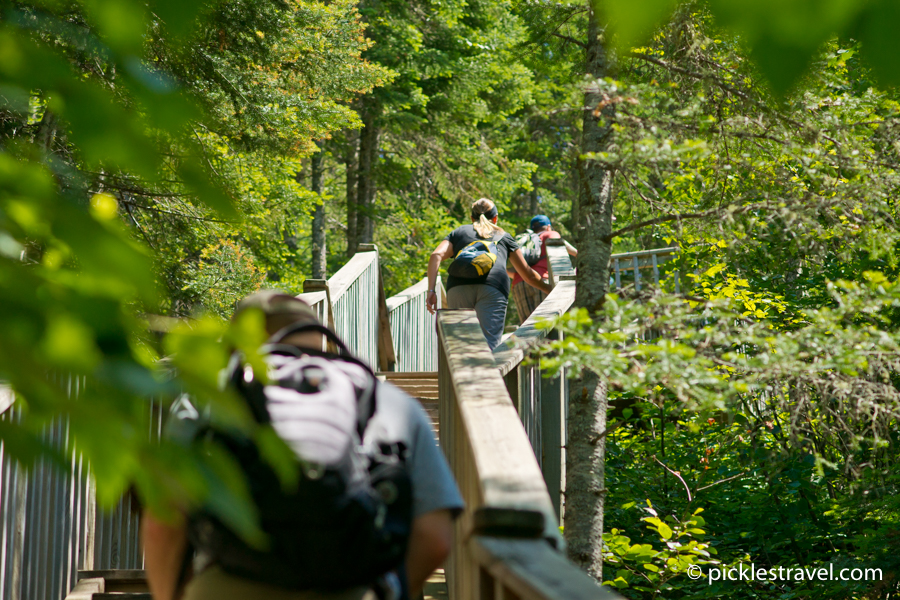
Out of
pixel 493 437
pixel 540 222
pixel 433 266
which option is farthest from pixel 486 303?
pixel 493 437

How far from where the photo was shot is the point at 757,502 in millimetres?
7219

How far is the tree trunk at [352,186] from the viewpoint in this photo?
1739 centimetres

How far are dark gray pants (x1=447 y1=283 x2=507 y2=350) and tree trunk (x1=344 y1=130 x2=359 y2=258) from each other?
10563 millimetres

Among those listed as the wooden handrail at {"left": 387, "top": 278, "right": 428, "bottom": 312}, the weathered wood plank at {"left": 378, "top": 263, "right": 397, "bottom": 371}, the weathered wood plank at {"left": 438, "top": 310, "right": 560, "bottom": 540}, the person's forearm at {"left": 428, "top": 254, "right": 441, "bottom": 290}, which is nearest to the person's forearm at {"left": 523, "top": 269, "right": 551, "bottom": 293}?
the person's forearm at {"left": 428, "top": 254, "right": 441, "bottom": 290}

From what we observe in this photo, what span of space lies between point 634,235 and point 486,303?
133cm

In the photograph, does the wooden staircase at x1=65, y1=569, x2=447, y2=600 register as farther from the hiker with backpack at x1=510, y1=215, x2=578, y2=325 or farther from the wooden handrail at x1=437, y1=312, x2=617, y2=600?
the hiker with backpack at x1=510, y1=215, x2=578, y2=325

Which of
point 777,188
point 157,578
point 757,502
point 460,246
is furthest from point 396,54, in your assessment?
point 157,578

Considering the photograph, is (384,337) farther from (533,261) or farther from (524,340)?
(524,340)

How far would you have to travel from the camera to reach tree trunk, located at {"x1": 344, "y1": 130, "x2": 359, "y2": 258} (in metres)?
17.4

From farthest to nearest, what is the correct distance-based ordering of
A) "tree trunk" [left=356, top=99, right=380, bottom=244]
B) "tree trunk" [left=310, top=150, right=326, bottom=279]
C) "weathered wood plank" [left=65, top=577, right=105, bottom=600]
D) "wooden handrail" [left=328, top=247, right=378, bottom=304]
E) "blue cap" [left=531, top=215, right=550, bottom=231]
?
"tree trunk" [left=356, top=99, right=380, bottom=244]
"tree trunk" [left=310, top=150, right=326, bottom=279]
"blue cap" [left=531, top=215, right=550, bottom=231]
"wooden handrail" [left=328, top=247, right=378, bottom=304]
"weathered wood plank" [left=65, top=577, right=105, bottom=600]

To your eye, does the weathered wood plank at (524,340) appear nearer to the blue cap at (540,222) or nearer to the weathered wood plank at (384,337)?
the weathered wood plank at (384,337)

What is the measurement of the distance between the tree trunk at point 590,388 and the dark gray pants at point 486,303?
1780 millimetres

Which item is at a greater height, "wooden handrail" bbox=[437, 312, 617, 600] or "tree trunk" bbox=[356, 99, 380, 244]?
"tree trunk" bbox=[356, 99, 380, 244]

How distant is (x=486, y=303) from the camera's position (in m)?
6.67
